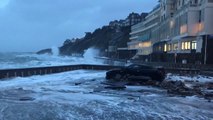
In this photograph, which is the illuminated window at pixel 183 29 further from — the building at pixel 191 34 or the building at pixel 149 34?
the building at pixel 149 34

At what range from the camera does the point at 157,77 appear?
33.9 m

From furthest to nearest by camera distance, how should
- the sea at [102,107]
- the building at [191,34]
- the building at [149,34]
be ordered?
the building at [149,34]
the building at [191,34]
the sea at [102,107]

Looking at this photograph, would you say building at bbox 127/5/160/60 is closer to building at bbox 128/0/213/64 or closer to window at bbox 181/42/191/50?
building at bbox 128/0/213/64

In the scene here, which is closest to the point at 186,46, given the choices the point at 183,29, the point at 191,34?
the point at 183,29

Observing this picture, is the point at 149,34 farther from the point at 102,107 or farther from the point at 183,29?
the point at 102,107

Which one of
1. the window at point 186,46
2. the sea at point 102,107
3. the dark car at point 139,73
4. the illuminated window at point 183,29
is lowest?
the sea at point 102,107

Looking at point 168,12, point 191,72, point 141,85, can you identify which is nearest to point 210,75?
point 191,72

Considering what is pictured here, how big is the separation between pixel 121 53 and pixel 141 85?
444 ft

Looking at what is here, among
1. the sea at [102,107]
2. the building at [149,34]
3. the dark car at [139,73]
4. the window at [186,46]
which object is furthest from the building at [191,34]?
the sea at [102,107]

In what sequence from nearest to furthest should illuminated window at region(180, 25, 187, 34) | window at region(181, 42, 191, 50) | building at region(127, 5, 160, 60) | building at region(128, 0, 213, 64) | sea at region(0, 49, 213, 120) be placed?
sea at region(0, 49, 213, 120), building at region(128, 0, 213, 64), illuminated window at region(180, 25, 187, 34), window at region(181, 42, 191, 50), building at region(127, 5, 160, 60)

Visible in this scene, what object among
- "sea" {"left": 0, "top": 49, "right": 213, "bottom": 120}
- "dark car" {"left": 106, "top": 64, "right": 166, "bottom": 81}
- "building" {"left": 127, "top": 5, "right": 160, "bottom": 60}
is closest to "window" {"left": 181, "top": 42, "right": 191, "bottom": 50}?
"dark car" {"left": 106, "top": 64, "right": 166, "bottom": 81}

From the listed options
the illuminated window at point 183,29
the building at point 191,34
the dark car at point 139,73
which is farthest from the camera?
the illuminated window at point 183,29

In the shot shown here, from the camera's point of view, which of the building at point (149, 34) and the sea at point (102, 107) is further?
the building at point (149, 34)

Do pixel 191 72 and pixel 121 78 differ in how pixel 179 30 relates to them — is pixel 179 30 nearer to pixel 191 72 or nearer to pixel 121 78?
pixel 191 72
